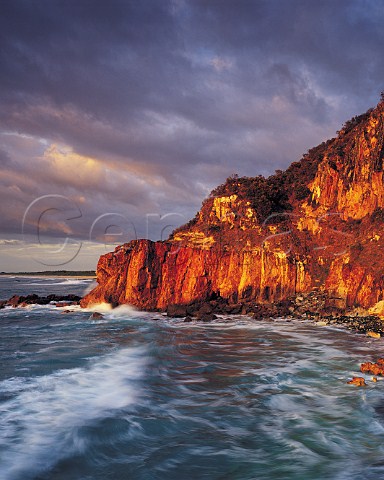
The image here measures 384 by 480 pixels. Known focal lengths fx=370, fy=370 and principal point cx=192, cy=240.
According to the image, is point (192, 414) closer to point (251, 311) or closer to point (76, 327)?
point (76, 327)

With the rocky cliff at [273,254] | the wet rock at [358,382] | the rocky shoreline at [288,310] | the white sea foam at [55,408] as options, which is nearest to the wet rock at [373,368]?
the wet rock at [358,382]

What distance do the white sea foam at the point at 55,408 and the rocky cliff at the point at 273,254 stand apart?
51.9 ft

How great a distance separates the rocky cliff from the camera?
30531 millimetres

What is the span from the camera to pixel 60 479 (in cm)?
688

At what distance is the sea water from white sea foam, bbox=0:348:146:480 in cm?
3

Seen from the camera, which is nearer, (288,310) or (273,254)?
(288,310)

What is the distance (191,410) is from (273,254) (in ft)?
74.5

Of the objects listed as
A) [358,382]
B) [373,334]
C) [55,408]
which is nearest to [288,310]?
[373,334]

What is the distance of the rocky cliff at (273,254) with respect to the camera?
30.5 m

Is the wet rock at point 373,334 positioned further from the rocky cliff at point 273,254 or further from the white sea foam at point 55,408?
the white sea foam at point 55,408

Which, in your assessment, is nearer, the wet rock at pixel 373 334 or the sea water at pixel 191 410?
the sea water at pixel 191 410

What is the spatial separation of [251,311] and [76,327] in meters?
13.2

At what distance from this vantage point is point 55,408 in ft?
34.2

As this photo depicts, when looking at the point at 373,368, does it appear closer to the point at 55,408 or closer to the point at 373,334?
the point at 373,334
